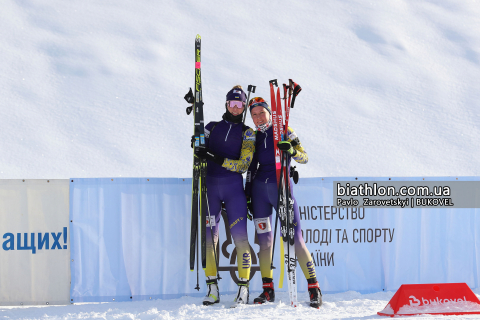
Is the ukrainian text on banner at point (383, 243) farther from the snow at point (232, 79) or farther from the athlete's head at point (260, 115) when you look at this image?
the snow at point (232, 79)

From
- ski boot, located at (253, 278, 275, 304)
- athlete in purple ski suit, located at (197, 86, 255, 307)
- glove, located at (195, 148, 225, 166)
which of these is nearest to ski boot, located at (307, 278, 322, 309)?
ski boot, located at (253, 278, 275, 304)

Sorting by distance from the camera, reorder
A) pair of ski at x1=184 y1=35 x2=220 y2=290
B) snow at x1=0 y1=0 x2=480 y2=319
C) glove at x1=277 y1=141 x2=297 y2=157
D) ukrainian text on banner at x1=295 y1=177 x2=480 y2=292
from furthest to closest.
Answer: snow at x1=0 y1=0 x2=480 y2=319, ukrainian text on banner at x1=295 y1=177 x2=480 y2=292, pair of ski at x1=184 y1=35 x2=220 y2=290, glove at x1=277 y1=141 x2=297 y2=157

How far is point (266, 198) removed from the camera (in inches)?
165

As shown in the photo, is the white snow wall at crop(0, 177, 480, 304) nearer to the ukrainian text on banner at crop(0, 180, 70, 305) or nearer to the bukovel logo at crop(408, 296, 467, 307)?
the ukrainian text on banner at crop(0, 180, 70, 305)

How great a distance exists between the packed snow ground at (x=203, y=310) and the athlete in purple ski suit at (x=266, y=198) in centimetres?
28

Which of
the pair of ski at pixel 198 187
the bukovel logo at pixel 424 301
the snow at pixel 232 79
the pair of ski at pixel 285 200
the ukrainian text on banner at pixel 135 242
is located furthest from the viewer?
the snow at pixel 232 79

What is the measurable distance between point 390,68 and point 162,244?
29.1 m

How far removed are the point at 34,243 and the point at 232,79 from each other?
23.1m

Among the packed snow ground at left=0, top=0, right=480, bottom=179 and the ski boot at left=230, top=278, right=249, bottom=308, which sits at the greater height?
the packed snow ground at left=0, top=0, right=480, bottom=179

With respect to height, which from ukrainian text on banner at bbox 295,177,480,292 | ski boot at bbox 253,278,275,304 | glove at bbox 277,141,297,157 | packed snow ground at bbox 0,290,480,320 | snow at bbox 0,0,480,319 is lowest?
packed snow ground at bbox 0,290,480,320

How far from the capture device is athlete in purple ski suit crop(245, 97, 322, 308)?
4.14 m

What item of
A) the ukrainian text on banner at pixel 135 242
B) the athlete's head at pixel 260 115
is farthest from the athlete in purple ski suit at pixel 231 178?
the ukrainian text on banner at pixel 135 242

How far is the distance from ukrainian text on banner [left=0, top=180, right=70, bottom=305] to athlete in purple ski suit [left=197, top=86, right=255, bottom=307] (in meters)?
1.46

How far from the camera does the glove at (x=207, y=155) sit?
4047mm
